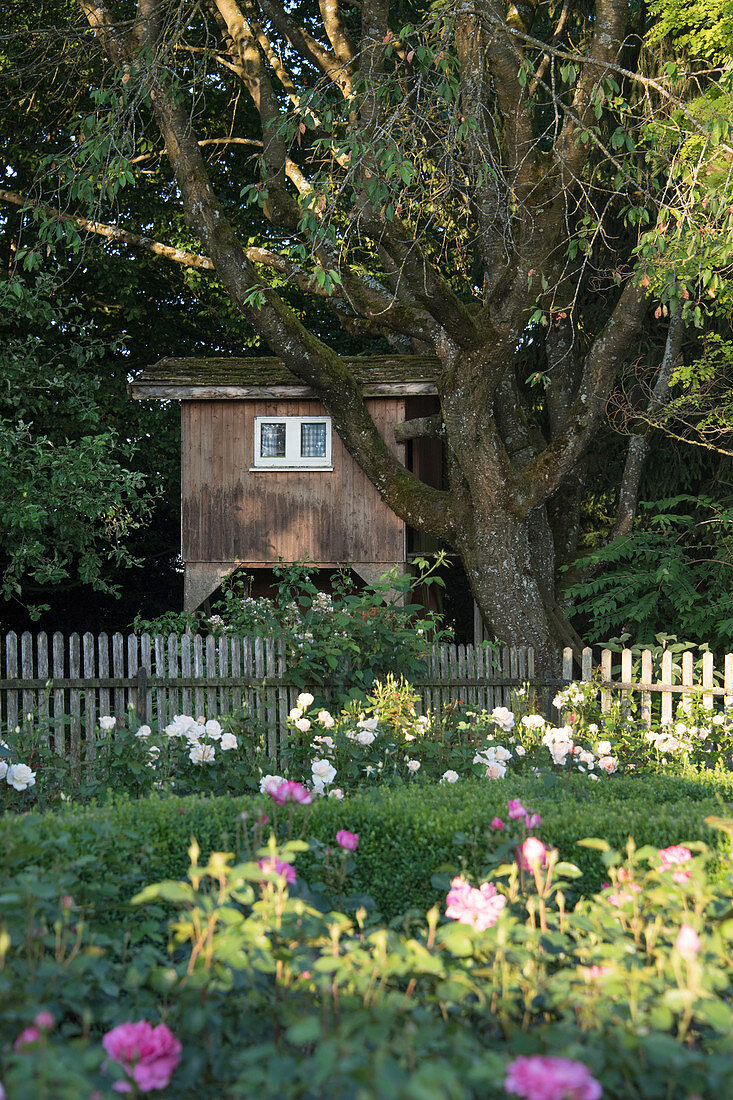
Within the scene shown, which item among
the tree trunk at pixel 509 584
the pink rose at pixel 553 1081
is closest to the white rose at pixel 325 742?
the pink rose at pixel 553 1081

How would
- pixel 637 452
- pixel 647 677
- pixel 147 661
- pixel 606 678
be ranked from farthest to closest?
pixel 637 452 < pixel 147 661 < pixel 606 678 < pixel 647 677

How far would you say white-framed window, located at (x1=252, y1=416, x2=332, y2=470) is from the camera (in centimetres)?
1368

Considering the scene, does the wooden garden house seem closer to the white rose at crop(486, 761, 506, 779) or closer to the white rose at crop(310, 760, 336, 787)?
the white rose at crop(486, 761, 506, 779)

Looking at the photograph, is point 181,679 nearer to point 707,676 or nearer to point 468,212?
point 707,676

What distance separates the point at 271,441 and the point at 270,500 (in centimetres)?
88

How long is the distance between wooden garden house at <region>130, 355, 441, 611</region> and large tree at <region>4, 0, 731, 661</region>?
1.03 meters

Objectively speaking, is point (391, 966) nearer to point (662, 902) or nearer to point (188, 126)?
point (662, 902)

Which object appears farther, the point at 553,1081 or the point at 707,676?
the point at 707,676

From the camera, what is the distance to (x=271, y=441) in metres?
13.9

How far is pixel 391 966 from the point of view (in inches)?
91.4

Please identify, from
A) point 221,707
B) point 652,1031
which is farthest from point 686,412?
point 652,1031

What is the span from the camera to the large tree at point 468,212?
27.5 ft

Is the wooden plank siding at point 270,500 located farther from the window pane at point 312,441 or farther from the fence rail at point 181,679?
the fence rail at point 181,679

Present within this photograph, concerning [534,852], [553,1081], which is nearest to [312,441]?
[534,852]
